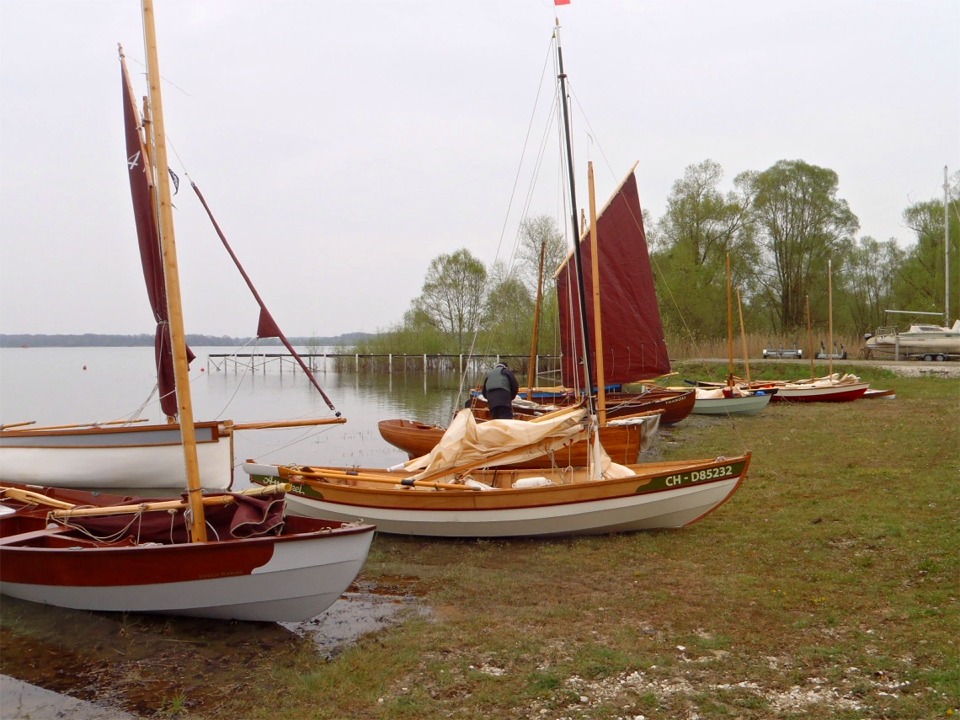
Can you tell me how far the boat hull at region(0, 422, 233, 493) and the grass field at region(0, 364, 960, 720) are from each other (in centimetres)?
501

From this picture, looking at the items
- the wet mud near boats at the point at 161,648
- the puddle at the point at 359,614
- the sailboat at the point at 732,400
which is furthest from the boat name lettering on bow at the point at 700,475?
the sailboat at the point at 732,400

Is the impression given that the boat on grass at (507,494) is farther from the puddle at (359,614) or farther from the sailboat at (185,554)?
the sailboat at (185,554)

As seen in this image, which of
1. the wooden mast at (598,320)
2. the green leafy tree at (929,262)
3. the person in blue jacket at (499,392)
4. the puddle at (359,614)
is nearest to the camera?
the puddle at (359,614)

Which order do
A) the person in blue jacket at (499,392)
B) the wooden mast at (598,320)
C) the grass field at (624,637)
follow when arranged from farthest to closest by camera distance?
the person in blue jacket at (499,392)
the wooden mast at (598,320)
the grass field at (624,637)

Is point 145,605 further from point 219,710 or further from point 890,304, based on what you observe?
point 890,304

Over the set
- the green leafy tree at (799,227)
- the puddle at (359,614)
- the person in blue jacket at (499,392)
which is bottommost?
the puddle at (359,614)

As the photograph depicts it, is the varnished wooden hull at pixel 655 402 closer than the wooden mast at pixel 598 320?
No

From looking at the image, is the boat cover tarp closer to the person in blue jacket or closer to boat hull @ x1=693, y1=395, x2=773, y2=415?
the person in blue jacket

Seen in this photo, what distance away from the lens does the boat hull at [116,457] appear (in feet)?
44.6

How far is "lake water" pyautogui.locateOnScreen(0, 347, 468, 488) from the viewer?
1988 centimetres

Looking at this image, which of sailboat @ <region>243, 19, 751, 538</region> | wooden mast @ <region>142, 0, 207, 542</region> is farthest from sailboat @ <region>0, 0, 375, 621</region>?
sailboat @ <region>243, 19, 751, 538</region>

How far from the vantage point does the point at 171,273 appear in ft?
21.3

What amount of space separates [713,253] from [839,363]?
14.7m

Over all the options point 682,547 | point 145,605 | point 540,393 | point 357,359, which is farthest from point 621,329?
point 357,359
